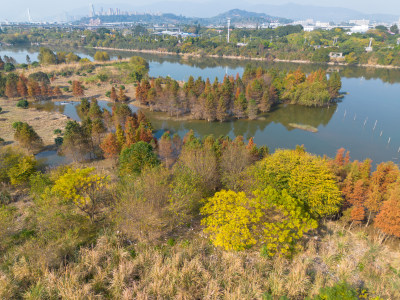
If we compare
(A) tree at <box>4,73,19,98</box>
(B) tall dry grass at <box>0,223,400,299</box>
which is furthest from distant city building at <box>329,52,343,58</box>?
(A) tree at <box>4,73,19,98</box>

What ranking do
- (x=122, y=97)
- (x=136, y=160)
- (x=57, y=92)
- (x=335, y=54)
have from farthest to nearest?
1. (x=335, y=54)
2. (x=57, y=92)
3. (x=122, y=97)
4. (x=136, y=160)

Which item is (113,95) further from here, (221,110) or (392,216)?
(392,216)

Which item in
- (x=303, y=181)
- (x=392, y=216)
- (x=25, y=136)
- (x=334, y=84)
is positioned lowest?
(x=25, y=136)

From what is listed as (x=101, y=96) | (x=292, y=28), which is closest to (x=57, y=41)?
(x=101, y=96)

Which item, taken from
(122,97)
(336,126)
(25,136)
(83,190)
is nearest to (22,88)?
(122,97)

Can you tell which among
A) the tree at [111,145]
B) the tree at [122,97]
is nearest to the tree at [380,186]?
the tree at [111,145]
